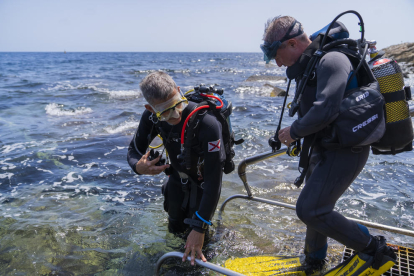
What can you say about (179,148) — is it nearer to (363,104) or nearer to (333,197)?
(333,197)

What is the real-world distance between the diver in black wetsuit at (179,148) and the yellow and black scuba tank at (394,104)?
1.43 m

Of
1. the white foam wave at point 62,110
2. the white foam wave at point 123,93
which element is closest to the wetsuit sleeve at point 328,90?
the white foam wave at point 62,110

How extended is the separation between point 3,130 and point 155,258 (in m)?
9.90

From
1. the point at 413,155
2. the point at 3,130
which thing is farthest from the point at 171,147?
the point at 3,130

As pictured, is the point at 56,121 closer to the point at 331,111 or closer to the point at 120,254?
the point at 120,254

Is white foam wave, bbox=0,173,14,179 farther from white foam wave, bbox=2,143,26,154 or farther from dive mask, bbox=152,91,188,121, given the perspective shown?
dive mask, bbox=152,91,188,121

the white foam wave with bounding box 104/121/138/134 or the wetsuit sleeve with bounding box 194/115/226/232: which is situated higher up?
the wetsuit sleeve with bounding box 194/115/226/232

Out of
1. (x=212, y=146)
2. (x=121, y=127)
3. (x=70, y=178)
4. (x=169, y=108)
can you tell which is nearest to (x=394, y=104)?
(x=212, y=146)

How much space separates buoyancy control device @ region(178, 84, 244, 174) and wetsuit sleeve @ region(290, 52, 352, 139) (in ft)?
3.25

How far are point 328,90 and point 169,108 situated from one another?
1.40 m

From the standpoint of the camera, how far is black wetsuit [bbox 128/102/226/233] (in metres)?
2.95

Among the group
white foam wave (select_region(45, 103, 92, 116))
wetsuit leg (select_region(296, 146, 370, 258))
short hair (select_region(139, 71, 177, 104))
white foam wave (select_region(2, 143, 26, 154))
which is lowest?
white foam wave (select_region(2, 143, 26, 154))

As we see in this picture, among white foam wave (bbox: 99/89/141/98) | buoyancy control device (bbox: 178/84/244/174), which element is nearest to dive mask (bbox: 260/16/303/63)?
buoyancy control device (bbox: 178/84/244/174)

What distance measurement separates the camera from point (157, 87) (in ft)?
9.37
